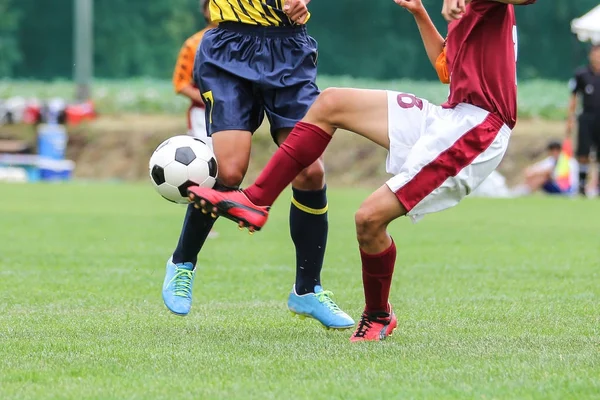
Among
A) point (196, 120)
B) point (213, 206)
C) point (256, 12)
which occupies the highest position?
point (256, 12)

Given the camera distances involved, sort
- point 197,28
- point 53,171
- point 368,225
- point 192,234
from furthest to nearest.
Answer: point 197,28 < point 53,171 < point 192,234 < point 368,225

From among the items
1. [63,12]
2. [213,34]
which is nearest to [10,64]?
[63,12]

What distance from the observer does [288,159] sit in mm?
4914

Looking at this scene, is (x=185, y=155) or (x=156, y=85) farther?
(x=156, y=85)

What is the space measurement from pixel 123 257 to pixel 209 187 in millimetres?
3915

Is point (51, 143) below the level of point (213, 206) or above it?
below

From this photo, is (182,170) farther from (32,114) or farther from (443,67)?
(32,114)

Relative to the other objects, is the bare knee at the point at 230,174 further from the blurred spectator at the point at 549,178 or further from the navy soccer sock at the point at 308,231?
the blurred spectator at the point at 549,178

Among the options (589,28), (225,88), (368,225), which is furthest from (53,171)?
(368,225)

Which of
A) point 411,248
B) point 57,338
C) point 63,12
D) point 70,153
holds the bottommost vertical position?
point 70,153

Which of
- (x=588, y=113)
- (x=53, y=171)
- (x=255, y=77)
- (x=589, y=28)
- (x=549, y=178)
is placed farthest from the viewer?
(x=53, y=171)

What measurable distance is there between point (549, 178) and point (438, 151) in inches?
605

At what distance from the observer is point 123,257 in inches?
351

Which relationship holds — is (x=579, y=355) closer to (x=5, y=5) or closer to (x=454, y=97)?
(x=454, y=97)
